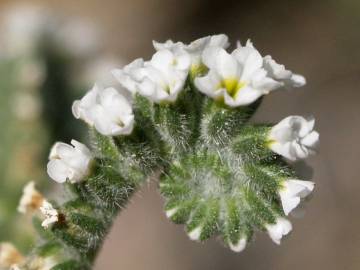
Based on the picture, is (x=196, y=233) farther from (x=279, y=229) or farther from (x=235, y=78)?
(x=235, y=78)

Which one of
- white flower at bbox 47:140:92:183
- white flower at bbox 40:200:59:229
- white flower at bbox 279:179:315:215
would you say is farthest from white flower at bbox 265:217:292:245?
white flower at bbox 40:200:59:229

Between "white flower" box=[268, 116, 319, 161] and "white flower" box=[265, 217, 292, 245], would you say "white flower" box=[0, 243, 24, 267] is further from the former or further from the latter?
"white flower" box=[268, 116, 319, 161]

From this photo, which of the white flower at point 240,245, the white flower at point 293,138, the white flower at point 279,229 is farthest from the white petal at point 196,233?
the white flower at point 293,138

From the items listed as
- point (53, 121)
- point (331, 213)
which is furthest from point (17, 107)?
point (331, 213)

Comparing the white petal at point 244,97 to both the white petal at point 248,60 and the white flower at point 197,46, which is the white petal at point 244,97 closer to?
the white petal at point 248,60

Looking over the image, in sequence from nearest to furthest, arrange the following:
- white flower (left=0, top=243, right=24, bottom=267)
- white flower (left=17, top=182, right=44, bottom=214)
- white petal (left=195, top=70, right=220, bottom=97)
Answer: white petal (left=195, top=70, right=220, bottom=97) → white flower (left=17, top=182, right=44, bottom=214) → white flower (left=0, top=243, right=24, bottom=267)
